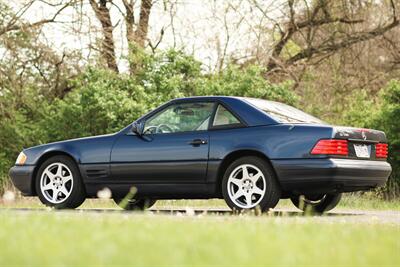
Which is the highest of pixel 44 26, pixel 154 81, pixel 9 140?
pixel 44 26

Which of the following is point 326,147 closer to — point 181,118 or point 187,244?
point 181,118

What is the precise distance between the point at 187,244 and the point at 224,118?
5649 millimetres

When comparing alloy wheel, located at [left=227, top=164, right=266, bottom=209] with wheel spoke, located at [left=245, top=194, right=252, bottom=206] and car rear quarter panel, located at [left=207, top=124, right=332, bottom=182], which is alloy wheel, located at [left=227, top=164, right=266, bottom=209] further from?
car rear quarter panel, located at [left=207, top=124, right=332, bottom=182]

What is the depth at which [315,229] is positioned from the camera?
662cm

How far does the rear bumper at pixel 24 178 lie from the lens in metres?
11.8

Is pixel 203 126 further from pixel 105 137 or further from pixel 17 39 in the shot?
pixel 17 39

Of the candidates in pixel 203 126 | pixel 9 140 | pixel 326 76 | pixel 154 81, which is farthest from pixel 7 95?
pixel 203 126

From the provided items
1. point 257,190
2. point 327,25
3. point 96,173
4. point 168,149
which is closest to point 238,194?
point 257,190

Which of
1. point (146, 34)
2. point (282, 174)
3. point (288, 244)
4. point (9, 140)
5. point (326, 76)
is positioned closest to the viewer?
point (288, 244)

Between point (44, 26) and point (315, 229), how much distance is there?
50.8 feet

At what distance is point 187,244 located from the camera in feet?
16.8

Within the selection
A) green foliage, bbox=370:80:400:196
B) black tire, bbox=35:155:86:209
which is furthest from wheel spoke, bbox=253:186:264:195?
green foliage, bbox=370:80:400:196

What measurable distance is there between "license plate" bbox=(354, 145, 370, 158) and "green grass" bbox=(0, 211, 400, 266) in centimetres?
350

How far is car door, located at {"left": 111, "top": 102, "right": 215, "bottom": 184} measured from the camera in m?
10.6
